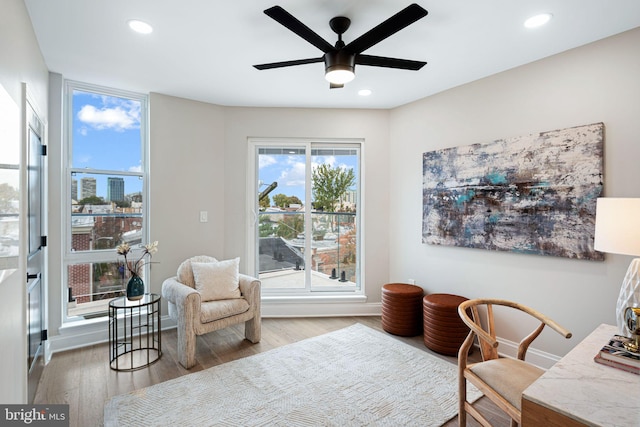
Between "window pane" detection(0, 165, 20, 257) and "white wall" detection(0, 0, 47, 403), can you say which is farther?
"white wall" detection(0, 0, 47, 403)

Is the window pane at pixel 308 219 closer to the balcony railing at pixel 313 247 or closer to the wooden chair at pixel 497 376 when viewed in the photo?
the balcony railing at pixel 313 247

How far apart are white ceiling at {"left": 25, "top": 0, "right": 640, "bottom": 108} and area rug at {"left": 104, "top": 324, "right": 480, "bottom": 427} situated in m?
2.69

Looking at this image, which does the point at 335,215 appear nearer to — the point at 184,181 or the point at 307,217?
the point at 307,217

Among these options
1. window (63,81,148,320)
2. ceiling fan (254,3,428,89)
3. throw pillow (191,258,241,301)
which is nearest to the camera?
ceiling fan (254,3,428,89)

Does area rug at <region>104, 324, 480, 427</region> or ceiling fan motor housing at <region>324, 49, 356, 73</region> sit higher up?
ceiling fan motor housing at <region>324, 49, 356, 73</region>

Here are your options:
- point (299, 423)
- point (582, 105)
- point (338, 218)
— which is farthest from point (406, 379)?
point (582, 105)

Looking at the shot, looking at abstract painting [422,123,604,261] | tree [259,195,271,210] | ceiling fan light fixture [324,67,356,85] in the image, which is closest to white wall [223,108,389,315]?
tree [259,195,271,210]

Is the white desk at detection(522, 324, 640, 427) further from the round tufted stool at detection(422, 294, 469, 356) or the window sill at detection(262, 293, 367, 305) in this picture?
the window sill at detection(262, 293, 367, 305)

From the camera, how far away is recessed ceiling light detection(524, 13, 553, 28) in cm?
211

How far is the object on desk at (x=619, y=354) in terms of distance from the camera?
54.7 inches

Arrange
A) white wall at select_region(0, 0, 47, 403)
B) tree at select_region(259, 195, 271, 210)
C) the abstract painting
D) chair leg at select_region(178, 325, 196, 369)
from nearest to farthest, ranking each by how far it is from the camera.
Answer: white wall at select_region(0, 0, 47, 403) → the abstract painting → chair leg at select_region(178, 325, 196, 369) → tree at select_region(259, 195, 271, 210)

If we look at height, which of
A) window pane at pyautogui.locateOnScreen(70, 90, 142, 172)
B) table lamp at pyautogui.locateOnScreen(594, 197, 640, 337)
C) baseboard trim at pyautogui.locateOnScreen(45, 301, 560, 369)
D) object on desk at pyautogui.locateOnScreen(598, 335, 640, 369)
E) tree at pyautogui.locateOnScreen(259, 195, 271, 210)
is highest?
window pane at pyautogui.locateOnScreen(70, 90, 142, 172)

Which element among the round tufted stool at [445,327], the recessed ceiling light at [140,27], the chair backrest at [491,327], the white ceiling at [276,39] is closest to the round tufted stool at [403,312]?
the round tufted stool at [445,327]

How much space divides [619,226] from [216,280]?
10.3 feet
